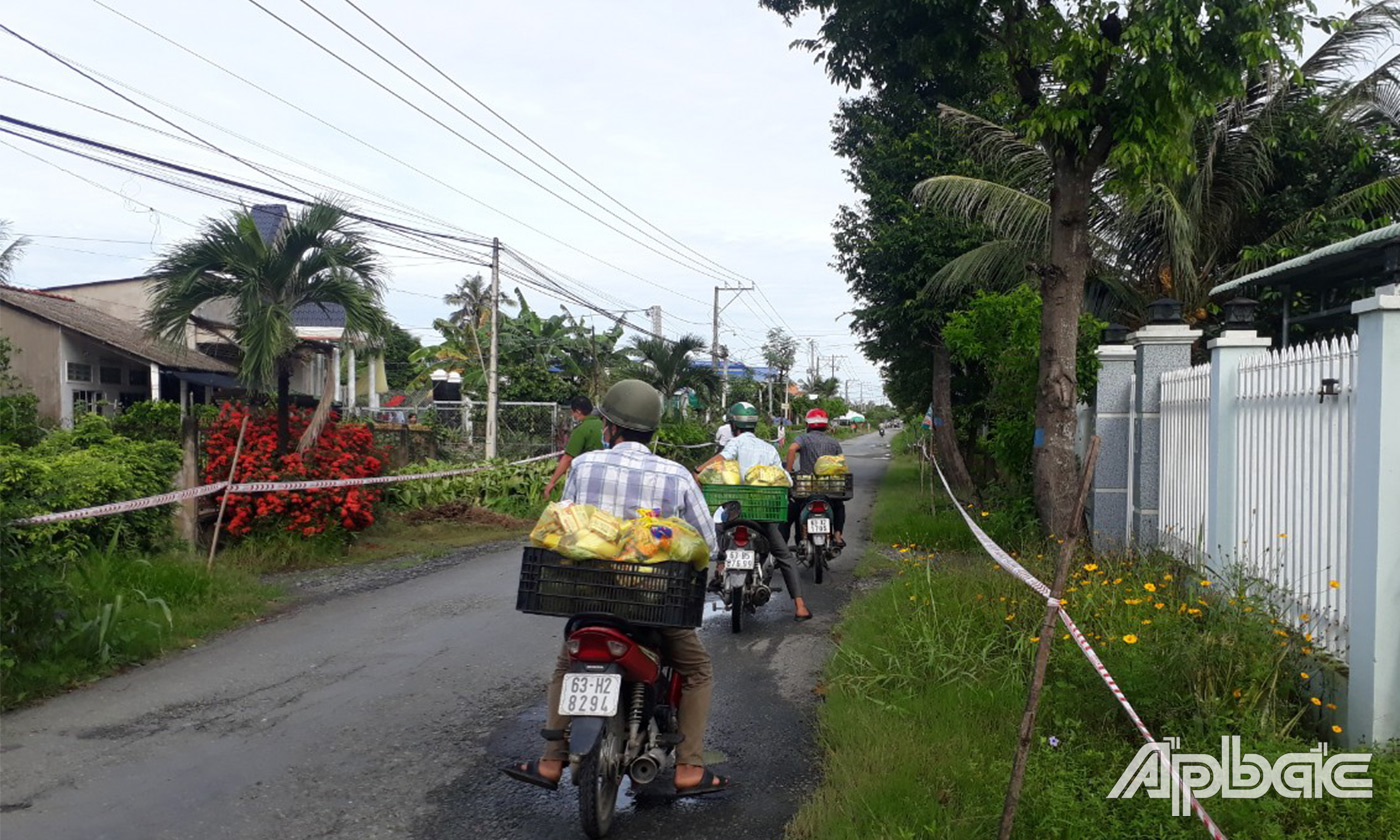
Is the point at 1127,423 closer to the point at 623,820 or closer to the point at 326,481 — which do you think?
the point at 623,820

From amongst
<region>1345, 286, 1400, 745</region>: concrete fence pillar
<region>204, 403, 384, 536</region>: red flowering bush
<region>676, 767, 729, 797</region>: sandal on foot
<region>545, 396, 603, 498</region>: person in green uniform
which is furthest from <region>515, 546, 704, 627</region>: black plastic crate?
<region>204, 403, 384, 536</region>: red flowering bush

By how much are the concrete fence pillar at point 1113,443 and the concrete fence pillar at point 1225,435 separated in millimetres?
2508

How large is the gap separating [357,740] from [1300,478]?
494cm

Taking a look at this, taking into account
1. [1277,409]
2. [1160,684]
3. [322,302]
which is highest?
[322,302]

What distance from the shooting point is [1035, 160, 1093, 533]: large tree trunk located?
816 cm

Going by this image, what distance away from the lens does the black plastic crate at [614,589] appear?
4102 mm

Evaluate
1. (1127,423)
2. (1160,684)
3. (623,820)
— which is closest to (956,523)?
(1127,423)

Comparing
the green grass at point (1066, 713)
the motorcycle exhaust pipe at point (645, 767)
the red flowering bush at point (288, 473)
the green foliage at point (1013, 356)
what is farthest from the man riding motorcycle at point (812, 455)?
the motorcycle exhaust pipe at point (645, 767)

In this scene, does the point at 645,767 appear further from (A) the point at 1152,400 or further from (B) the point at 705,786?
(A) the point at 1152,400

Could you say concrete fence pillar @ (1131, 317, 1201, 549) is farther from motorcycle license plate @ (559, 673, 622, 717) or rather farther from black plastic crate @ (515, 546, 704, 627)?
motorcycle license plate @ (559, 673, 622, 717)

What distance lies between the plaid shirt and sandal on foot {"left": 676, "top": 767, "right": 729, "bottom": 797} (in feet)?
3.29

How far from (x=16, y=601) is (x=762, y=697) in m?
4.27

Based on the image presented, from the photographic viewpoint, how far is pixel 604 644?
162 inches

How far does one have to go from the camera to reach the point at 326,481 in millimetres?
10945
